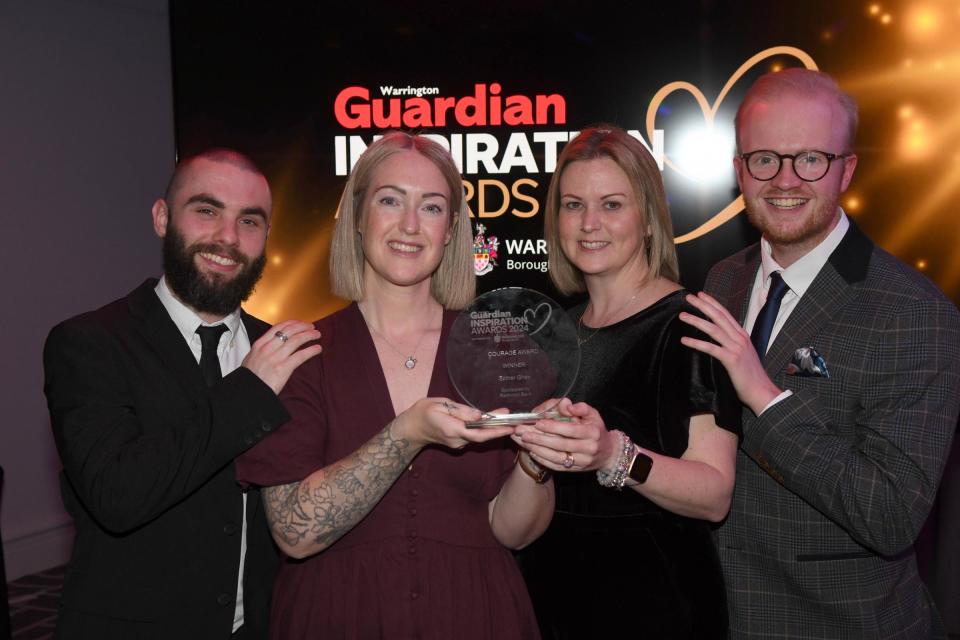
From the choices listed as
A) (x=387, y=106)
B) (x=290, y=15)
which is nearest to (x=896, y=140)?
Answer: (x=387, y=106)

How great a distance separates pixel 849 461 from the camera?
2.04 metres

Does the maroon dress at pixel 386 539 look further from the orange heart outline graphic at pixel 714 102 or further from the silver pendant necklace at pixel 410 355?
the orange heart outline graphic at pixel 714 102

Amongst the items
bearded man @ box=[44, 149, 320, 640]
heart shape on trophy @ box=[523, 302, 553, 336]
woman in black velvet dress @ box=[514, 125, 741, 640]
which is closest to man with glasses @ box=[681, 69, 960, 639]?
woman in black velvet dress @ box=[514, 125, 741, 640]

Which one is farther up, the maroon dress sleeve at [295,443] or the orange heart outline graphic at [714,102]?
the orange heart outline graphic at [714,102]

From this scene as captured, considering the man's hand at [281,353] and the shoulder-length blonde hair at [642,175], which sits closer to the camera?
the man's hand at [281,353]

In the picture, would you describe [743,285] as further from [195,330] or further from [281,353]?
[195,330]

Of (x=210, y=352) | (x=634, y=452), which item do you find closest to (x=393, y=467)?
(x=634, y=452)

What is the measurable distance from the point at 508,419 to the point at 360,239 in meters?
0.71

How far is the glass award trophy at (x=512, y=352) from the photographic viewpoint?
6.37 ft

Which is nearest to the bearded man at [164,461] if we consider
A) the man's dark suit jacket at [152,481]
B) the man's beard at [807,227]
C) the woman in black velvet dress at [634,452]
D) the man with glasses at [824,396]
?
the man's dark suit jacket at [152,481]

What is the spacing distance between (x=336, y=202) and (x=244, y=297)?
104 inches

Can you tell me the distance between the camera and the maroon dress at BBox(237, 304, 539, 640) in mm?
1884

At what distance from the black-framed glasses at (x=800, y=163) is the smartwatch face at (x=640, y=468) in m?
0.92

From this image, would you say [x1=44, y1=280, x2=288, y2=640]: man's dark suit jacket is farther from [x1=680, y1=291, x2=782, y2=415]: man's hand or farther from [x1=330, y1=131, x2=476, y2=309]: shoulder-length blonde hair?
[x1=680, y1=291, x2=782, y2=415]: man's hand
